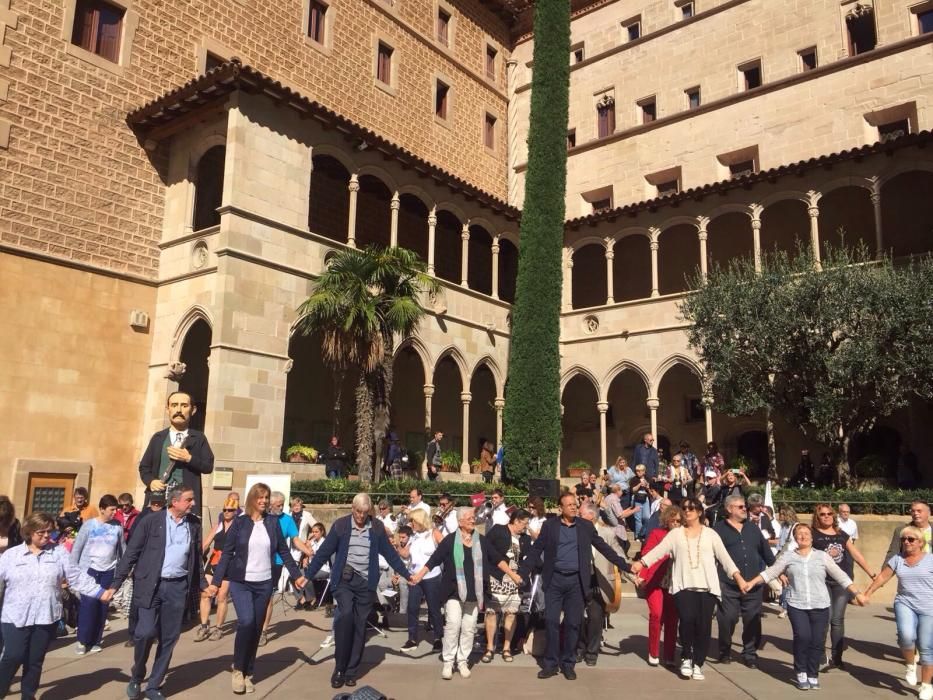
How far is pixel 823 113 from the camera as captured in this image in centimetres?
2353

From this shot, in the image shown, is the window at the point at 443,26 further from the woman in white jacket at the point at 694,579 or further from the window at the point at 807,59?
the woman in white jacket at the point at 694,579

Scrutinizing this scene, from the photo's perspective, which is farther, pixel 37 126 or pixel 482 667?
pixel 37 126

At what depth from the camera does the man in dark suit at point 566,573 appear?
24.5 feet

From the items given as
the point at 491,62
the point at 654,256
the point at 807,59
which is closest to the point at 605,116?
the point at 491,62

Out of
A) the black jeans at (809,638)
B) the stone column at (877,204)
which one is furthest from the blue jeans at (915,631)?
the stone column at (877,204)

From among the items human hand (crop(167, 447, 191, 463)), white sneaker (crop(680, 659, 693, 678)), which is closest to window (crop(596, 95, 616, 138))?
white sneaker (crop(680, 659, 693, 678))

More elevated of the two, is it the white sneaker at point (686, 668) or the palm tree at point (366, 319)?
the palm tree at point (366, 319)

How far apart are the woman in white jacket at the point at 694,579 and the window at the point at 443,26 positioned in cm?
2420

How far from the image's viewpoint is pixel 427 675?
7480 millimetres

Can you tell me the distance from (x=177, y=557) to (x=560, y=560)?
11.8 ft

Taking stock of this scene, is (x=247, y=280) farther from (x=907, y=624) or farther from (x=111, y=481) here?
(x=907, y=624)

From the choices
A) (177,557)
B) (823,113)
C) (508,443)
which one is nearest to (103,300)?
(508,443)

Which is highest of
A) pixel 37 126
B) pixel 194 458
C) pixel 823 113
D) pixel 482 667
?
pixel 823 113

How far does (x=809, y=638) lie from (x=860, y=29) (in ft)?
74.7
